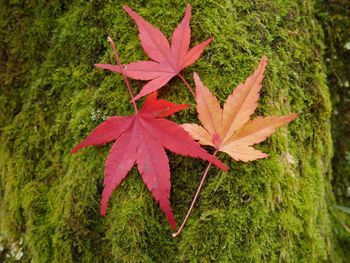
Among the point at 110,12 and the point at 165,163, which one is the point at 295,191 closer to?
the point at 165,163

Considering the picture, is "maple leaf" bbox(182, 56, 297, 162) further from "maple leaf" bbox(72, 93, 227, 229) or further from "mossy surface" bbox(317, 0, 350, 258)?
"mossy surface" bbox(317, 0, 350, 258)

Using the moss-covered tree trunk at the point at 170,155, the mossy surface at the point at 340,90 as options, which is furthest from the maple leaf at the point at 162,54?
the mossy surface at the point at 340,90

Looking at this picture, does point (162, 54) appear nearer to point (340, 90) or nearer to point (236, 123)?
point (236, 123)

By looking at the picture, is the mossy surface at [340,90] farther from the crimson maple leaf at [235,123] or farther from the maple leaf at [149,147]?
the maple leaf at [149,147]

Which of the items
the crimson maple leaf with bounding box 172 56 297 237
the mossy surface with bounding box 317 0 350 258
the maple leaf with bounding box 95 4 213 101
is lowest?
the mossy surface with bounding box 317 0 350 258

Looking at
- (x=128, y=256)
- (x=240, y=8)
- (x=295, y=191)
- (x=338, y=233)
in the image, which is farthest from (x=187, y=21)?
(x=338, y=233)

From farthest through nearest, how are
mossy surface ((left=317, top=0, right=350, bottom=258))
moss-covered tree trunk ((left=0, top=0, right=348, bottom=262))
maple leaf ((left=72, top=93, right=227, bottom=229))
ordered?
mossy surface ((left=317, top=0, right=350, bottom=258)), moss-covered tree trunk ((left=0, top=0, right=348, bottom=262)), maple leaf ((left=72, top=93, right=227, bottom=229))

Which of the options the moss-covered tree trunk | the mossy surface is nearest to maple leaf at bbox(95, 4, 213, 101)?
the moss-covered tree trunk
